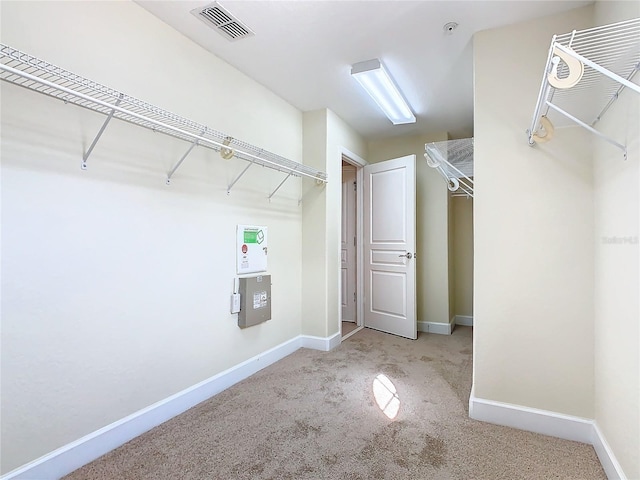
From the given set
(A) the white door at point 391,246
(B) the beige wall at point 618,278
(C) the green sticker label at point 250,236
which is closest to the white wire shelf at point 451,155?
(A) the white door at point 391,246

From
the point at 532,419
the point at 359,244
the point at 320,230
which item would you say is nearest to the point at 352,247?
the point at 359,244

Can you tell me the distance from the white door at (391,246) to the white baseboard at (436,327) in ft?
1.39

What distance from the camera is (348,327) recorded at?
4312 millimetres

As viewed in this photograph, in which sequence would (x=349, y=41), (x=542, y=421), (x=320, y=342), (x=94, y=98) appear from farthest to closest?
(x=320, y=342), (x=349, y=41), (x=542, y=421), (x=94, y=98)

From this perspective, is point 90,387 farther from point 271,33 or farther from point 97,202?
point 271,33

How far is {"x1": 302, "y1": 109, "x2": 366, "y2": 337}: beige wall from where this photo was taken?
3416 millimetres

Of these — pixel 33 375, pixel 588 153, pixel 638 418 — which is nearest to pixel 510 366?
pixel 638 418

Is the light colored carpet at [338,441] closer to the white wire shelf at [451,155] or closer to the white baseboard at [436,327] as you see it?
the white baseboard at [436,327]

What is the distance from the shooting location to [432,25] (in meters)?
2.08

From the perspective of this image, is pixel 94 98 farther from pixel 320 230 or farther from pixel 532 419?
pixel 532 419

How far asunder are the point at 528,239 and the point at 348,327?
2.75 m

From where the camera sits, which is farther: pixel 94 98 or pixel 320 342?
pixel 320 342

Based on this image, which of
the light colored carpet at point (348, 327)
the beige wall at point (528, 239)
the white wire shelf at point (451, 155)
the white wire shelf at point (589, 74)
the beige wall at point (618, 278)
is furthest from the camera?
the light colored carpet at point (348, 327)

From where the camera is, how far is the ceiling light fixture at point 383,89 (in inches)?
98.4
